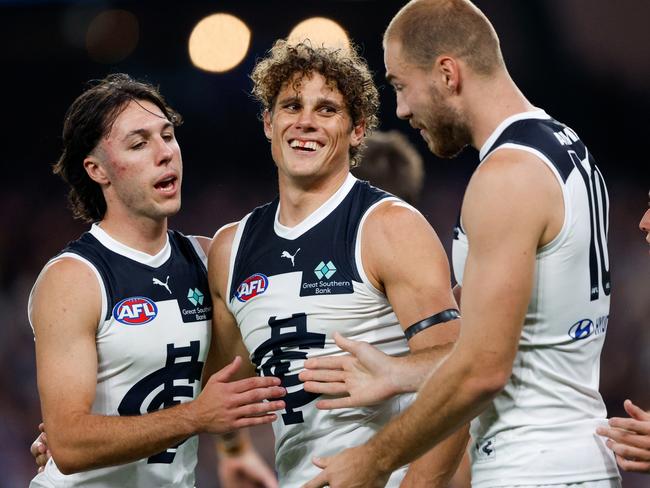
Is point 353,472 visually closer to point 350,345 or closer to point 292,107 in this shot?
point 350,345

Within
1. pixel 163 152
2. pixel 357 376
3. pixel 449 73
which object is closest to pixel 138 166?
pixel 163 152

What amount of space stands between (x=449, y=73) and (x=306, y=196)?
1.11 metres

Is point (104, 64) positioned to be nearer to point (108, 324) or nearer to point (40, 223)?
point (40, 223)

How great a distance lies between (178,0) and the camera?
11734mm

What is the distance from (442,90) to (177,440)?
171 cm

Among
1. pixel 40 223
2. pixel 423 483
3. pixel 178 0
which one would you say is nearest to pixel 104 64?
pixel 178 0

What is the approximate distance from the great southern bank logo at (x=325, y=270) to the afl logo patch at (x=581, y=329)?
1125 millimetres

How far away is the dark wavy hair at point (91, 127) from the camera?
4.40 m

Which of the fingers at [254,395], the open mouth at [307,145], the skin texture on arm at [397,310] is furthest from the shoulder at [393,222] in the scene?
the fingers at [254,395]

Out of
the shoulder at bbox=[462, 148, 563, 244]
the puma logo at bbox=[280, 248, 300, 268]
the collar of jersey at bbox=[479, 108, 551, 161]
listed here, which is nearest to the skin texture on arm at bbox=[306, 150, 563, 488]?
the shoulder at bbox=[462, 148, 563, 244]

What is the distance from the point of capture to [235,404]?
3.59 metres

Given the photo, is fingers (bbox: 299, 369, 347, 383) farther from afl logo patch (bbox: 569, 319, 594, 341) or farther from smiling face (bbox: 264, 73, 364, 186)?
smiling face (bbox: 264, 73, 364, 186)

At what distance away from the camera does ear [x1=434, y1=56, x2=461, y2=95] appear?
3164 mm

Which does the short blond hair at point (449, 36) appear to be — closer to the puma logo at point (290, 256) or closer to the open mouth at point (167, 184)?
the puma logo at point (290, 256)
